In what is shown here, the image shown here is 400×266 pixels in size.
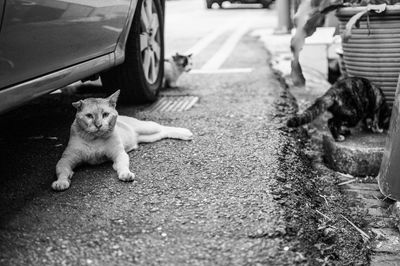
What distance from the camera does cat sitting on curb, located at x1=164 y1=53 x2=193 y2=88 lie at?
16.0ft

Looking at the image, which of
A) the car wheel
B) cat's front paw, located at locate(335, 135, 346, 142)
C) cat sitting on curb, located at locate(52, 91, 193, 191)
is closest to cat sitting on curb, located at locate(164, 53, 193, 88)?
the car wheel

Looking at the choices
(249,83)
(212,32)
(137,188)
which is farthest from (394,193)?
(212,32)

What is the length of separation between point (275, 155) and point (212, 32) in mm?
7879

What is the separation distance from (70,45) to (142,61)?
4.26ft

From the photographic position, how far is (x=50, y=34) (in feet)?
7.47

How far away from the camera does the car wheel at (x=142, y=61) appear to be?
3594mm

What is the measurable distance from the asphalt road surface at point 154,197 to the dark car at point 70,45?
41 centimetres

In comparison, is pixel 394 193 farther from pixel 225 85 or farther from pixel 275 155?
pixel 225 85

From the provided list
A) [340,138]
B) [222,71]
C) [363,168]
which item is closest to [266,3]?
[222,71]

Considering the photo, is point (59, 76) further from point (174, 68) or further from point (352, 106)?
point (174, 68)

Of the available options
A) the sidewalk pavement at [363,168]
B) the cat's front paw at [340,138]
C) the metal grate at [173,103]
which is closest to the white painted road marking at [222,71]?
the sidewalk pavement at [363,168]

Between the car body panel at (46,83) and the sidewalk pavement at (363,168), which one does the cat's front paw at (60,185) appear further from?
the sidewalk pavement at (363,168)

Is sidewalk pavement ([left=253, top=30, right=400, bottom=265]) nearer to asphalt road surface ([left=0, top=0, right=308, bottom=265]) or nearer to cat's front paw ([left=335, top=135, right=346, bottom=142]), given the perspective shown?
cat's front paw ([left=335, top=135, right=346, bottom=142])

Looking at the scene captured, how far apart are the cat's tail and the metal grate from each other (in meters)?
1.05
